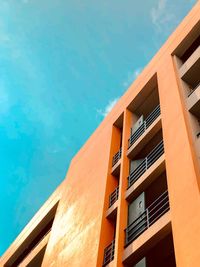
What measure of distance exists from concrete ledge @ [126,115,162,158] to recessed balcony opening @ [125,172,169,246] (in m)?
2.74

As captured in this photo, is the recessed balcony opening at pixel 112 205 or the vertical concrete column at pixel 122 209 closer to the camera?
the vertical concrete column at pixel 122 209

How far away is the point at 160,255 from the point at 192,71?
8.51 meters

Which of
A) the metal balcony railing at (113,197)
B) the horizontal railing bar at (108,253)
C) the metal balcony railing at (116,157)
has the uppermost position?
the metal balcony railing at (116,157)

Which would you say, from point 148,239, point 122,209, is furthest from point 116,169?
point 148,239

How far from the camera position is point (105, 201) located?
49.8 ft

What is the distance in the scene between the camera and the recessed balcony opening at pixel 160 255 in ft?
38.1

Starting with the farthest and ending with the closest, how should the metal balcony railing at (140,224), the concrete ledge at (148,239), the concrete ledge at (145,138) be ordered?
the concrete ledge at (145,138), the metal balcony railing at (140,224), the concrete ledge at (148,239)

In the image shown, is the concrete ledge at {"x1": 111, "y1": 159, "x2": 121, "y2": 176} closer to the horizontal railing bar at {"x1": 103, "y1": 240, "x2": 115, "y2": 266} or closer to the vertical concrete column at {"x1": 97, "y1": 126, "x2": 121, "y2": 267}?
the vertical concrete column at {"x1": 97, "y1": 126, "x2": 121, "y2": 267}

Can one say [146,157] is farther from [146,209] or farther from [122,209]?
[146,209]

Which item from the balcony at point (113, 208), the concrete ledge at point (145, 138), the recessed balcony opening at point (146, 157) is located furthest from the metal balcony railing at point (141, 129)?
the balcony at point (113, 208)

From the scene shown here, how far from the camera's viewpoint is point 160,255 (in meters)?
12.6

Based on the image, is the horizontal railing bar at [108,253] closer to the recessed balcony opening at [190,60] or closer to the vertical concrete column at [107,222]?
the vertical concrete column at [107,222]

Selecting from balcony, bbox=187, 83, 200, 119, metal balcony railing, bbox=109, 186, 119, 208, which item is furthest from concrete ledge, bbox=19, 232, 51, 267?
balcony, bbox=187, 83, 200, 119

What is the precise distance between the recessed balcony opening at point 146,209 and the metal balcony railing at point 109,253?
0.69m
